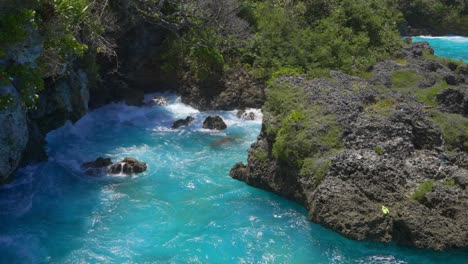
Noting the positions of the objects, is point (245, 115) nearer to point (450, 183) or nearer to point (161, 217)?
point (161, 217)

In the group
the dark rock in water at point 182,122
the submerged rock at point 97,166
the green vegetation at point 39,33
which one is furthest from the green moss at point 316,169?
the dark rock in water at point 182,122

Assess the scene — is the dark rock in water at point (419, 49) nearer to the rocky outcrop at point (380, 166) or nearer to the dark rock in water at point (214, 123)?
the rocky outcrop at point (380, 166)

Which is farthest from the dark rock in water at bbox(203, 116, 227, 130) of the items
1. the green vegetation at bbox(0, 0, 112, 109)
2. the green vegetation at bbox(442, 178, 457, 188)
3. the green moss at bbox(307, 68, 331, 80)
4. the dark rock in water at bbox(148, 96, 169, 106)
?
the green vegetation at bbox(442, 178, 457, 188)

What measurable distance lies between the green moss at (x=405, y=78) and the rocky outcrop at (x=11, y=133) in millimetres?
13714

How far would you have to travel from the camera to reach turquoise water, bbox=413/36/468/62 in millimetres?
37250

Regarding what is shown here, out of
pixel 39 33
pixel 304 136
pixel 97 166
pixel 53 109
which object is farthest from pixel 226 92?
pixel 39 33

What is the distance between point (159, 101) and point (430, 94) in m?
13.9

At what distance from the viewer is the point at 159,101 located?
26.2m

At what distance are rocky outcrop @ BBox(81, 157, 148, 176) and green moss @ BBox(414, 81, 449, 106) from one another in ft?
34.6

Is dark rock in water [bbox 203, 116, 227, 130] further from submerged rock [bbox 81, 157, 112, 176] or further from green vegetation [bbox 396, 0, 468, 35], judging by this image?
green vegetation [bbox 396, 0, 468, 35]

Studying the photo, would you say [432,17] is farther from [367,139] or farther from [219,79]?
[367,139]

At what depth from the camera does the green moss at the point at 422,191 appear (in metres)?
13.5

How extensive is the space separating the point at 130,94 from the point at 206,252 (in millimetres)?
14756

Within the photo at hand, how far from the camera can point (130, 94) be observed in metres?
26.0
